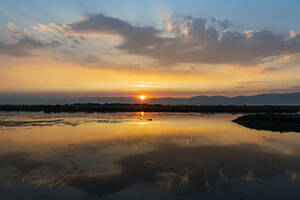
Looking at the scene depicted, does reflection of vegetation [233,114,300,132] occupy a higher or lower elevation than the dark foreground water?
higher

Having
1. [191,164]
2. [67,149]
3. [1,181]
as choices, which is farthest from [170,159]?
[1,181]

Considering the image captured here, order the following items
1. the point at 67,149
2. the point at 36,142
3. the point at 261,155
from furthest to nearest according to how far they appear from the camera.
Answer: the point at 36,142 → the point at 67,149 → the point at 261,155

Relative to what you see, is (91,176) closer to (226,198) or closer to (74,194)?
(74,194)

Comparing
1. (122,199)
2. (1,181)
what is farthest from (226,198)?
(1,181)

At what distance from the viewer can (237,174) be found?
42.5 feet

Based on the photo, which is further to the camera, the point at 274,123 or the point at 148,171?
the point at 274,123

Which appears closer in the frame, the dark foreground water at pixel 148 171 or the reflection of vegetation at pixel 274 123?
the dark foreground water at pixel 148 171

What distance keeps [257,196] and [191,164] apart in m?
5.31

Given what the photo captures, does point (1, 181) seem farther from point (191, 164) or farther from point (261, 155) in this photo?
point (261, 155)

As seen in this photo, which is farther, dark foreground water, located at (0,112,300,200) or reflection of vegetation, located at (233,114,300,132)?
reflection of vegetation, located at (233,114,300,132)

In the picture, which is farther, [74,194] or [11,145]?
[11,145]

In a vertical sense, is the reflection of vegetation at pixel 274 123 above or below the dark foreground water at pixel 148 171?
above

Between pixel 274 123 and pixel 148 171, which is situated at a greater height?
pixel 274 123

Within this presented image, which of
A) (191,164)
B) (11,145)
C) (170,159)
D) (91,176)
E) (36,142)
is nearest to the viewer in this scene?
(91,176)
